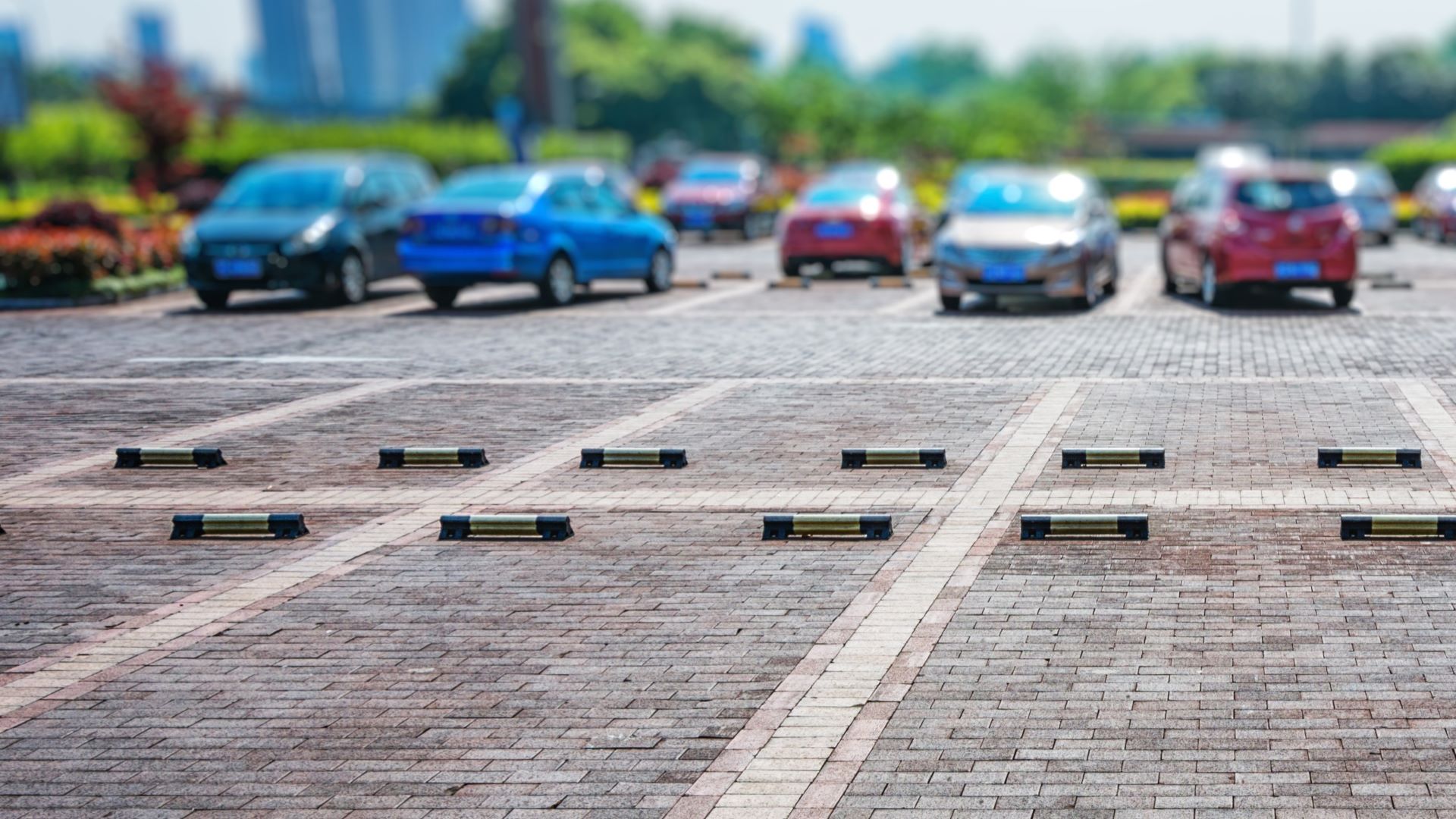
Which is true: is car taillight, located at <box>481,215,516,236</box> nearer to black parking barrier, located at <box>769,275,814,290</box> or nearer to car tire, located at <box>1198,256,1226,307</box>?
black parking barrier, located at <box>769,275,814,290</box>

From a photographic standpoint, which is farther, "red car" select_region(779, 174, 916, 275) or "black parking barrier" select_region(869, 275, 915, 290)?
"red car" select_region(779, 174, 916, 275)

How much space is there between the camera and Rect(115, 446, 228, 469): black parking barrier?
36.0 feet

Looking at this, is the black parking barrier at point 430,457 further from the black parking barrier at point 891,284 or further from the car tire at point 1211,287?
the black parking barrier at point 891,284

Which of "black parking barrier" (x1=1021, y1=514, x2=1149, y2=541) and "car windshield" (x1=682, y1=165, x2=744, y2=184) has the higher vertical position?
"car windshield" (x1=682, y1=165, x2=744, y2=184)

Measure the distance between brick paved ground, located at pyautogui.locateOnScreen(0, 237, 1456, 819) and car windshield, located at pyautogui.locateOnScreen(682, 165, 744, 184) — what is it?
84.0 feet

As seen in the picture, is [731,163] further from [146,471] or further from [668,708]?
[668,708]

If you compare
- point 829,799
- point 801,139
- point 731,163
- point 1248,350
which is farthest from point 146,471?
point 801,139

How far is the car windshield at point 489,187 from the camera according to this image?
21.8 m

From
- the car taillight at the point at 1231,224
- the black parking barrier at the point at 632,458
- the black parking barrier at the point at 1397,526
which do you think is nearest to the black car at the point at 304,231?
the car taillight at the point at 1231,224

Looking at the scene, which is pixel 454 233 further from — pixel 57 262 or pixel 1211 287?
pixel 1211 287

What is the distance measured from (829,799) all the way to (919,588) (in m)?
2.44

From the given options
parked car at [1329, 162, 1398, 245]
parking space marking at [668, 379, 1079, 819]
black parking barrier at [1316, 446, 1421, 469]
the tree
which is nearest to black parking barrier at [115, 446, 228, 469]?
parking space marking at [668, 379, 1079, 819]

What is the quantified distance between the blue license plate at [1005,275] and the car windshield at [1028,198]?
5.42 feet

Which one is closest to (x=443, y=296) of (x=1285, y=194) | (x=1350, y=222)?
(x=1285, y=194)
